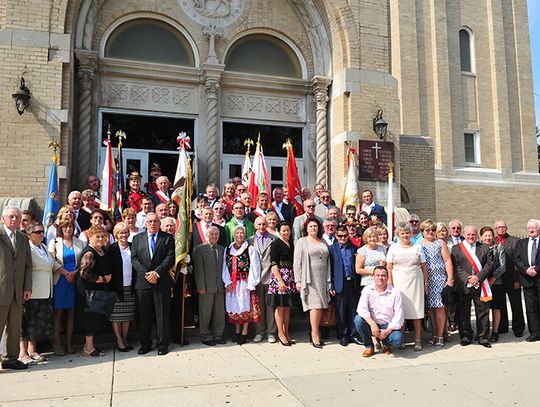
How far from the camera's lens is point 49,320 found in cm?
648

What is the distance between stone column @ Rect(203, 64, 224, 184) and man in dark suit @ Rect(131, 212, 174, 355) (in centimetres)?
561

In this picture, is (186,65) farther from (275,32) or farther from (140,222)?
(140,222)

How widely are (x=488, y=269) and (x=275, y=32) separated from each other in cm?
905

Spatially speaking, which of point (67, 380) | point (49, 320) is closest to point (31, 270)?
point (49, 320)

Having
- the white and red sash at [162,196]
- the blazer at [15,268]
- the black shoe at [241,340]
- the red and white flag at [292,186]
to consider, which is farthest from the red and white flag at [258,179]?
the blazer at [15,268]

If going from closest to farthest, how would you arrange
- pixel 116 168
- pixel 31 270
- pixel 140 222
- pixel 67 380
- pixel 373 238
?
pixel 67 380, pixel 31 270, pixel 373 238, pixel 140 222, pixel 116 168

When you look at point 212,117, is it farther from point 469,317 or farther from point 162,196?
point 469,317

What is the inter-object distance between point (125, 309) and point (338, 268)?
10.6 feet

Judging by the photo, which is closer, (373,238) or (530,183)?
(373,238)

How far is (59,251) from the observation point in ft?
22.0


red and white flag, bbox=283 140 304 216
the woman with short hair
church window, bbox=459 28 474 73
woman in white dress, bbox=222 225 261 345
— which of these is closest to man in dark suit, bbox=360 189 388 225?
red and white flag, bbox=283 140 304 216

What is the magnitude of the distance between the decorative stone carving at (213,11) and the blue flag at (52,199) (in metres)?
5.63

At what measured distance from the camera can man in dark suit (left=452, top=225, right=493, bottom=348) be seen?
7430mm

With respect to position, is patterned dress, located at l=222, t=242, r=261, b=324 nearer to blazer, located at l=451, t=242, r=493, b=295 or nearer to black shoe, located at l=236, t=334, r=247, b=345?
black shoe, located at l=236, t=334, r=247, b=345
